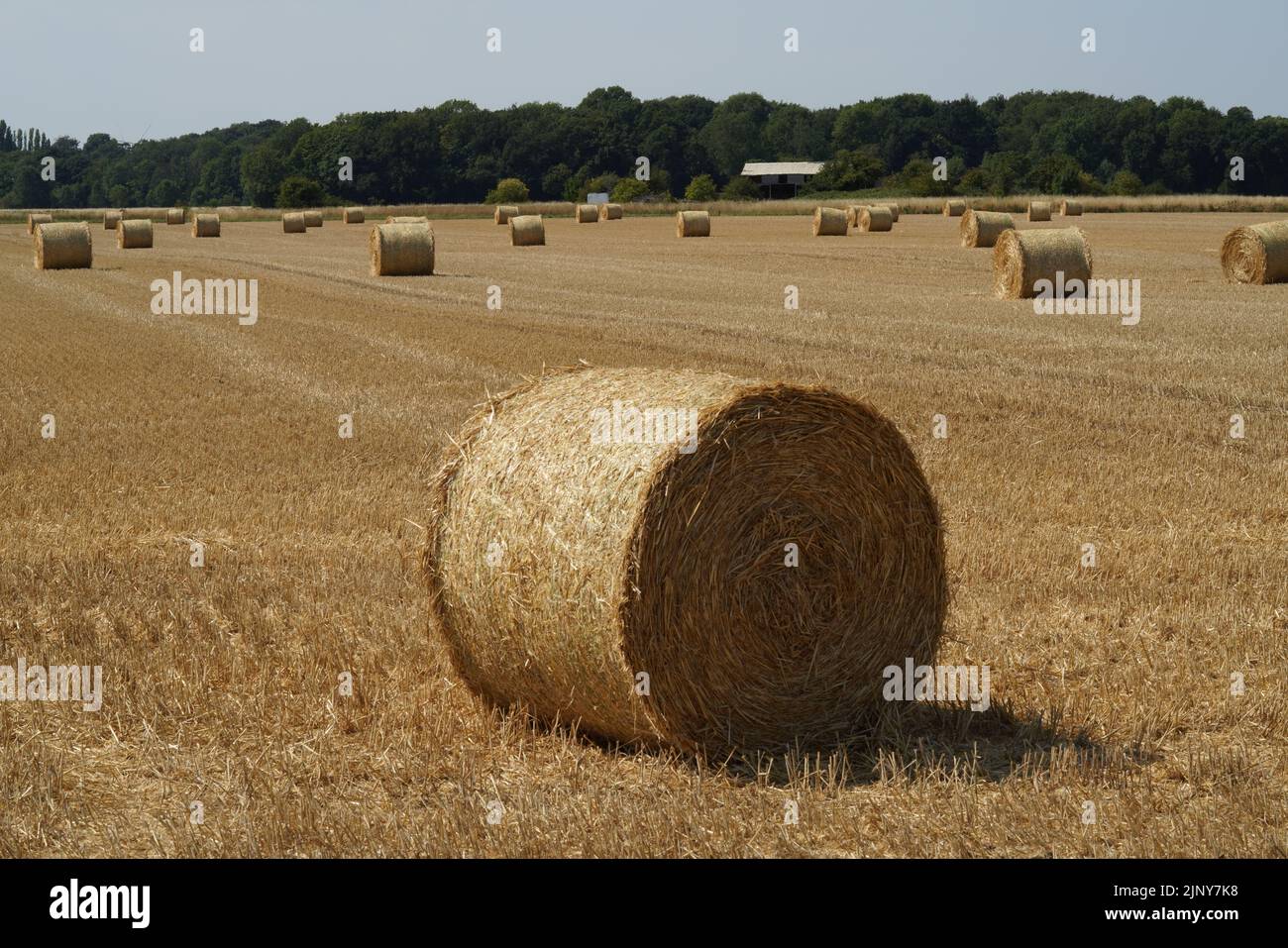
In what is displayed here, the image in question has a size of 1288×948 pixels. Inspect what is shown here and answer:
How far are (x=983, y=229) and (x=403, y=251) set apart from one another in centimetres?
1488

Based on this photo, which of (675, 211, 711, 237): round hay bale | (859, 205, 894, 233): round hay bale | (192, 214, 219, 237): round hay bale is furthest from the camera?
(192, 214, 219, 237): round hay bale

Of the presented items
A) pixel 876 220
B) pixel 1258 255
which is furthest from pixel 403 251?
pixel 876 220

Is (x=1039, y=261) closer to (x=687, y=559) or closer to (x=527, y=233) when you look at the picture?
(x=687, y=559)

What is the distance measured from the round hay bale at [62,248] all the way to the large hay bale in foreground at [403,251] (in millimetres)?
7813

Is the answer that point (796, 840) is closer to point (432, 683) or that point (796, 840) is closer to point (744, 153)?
point (432, 683)

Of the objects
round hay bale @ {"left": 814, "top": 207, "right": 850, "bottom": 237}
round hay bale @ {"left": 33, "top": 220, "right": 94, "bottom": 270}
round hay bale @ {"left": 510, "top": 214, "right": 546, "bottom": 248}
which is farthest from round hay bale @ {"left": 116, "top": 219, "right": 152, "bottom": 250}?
round hay bale @ {"left": 814, "top": 207, "right": 850, "bottom": 237}

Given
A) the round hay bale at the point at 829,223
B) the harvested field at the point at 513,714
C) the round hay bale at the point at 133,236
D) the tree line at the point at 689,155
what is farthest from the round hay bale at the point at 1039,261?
the tree line at the point at 689,155

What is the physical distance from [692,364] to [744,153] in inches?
3937

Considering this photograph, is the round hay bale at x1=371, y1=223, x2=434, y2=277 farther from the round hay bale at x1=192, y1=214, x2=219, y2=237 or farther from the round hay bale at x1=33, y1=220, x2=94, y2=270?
the round hay bale at x1=192, y1=214, x2=219, y2=237

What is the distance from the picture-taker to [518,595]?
5.63 metres

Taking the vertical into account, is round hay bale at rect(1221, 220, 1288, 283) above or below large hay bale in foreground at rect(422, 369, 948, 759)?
above

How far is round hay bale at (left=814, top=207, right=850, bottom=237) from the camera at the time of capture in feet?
143

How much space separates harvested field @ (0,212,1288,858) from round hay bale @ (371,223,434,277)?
9307 millimetres

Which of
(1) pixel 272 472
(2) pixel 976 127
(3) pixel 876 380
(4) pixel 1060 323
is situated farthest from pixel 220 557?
(2) pixel 976 127
